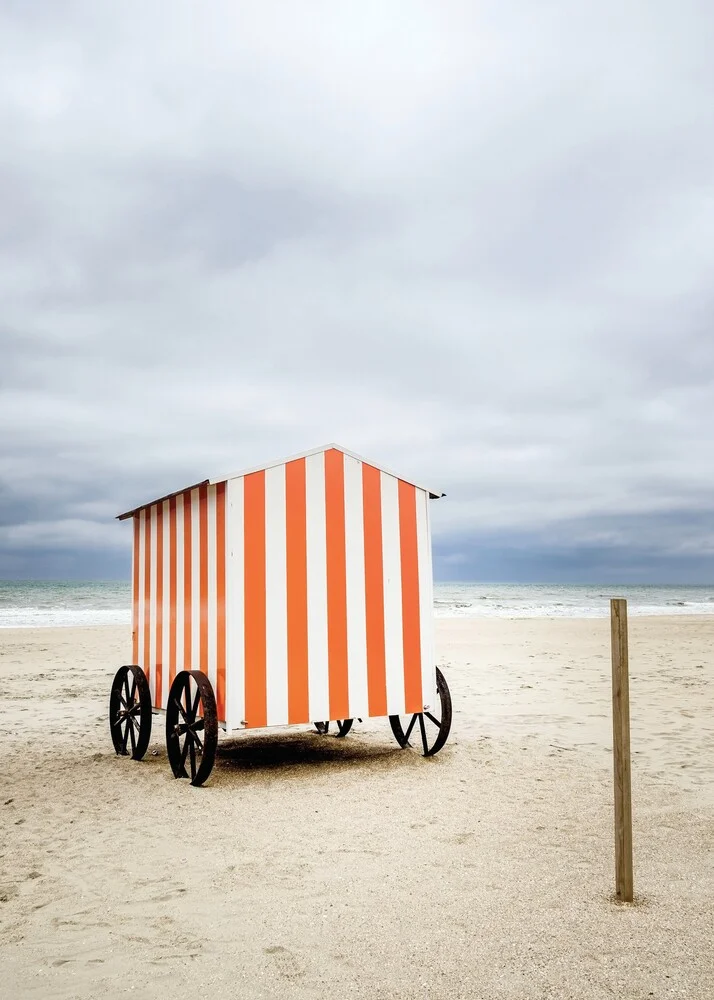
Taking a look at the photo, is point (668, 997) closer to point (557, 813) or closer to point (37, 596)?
point (557, 813)

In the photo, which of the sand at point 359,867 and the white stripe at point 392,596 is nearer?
the sand at point 359,867

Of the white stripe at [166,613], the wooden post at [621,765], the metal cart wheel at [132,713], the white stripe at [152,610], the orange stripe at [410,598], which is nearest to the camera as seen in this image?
the wooden post at [621,765]

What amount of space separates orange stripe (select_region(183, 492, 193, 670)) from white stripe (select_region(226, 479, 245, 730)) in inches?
40.8

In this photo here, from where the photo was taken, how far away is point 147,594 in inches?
365

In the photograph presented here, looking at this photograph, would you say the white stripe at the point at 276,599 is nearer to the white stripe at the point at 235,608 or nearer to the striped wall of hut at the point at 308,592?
the striped wall of hut at the point at 308,592

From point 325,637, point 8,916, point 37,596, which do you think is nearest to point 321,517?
point 325,637

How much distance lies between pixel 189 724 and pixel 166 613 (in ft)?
5.41

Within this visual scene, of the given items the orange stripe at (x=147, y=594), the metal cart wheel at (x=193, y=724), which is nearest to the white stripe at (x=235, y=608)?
the metal cart wheel at (x=193, y=724)

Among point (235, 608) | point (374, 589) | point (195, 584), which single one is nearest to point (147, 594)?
point (195, 584)

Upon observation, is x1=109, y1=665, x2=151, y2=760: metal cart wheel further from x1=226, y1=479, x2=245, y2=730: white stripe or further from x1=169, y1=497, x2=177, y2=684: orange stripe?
x1=226, y1=479, x2=245, y2=730: white stripe

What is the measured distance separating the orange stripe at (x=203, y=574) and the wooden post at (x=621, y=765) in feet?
14.3

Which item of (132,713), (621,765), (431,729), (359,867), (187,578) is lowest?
(431,729)

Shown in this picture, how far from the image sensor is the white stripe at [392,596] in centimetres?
765

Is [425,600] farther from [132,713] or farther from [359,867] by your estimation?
[132,713]
